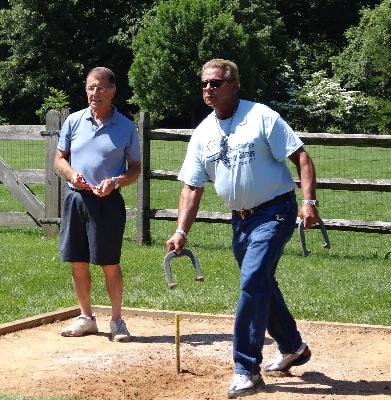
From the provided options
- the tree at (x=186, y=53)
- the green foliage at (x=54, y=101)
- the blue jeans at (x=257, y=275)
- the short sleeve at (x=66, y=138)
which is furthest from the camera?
the green foliage at (x=54, y=101)

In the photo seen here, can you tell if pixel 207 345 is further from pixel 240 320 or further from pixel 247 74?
pixel 247 74

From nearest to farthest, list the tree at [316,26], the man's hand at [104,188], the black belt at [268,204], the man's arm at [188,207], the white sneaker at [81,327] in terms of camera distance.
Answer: the black belt at [268,204] < the man's arm at [188,207] < the man's hand at [104,188] < the white sneaker at [81,327] < the tree at [316,26]

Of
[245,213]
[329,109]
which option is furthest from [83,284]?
[329,109]

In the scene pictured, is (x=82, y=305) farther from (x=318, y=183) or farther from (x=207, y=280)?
(x=318, y=183)

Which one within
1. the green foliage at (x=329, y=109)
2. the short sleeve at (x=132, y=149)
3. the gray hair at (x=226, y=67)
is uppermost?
the gray hair at (x=226, y=67)

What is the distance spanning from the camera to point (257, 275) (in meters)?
6.30

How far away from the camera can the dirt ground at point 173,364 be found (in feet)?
21.3

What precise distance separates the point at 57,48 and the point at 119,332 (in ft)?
194

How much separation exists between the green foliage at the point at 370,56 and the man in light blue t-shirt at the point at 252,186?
4257cm

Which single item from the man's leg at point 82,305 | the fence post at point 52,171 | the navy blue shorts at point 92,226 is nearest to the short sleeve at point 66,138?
the navy blue shorts at point 92,226

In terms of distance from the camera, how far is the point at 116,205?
8.00m

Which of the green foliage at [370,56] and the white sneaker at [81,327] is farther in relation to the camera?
the green foliage at [370,56]

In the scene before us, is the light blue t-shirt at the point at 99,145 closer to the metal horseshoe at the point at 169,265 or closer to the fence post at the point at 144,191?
the metal horseshoe at the point at 169,265

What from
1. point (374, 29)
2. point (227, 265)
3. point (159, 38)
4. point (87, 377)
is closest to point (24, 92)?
point (159, 38)
